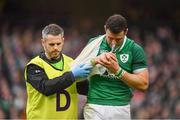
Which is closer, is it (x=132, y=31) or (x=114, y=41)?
(x=114, y=41)

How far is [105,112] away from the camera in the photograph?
670 cm

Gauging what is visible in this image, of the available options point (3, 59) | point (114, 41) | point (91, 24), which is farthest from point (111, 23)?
point (91, 24)

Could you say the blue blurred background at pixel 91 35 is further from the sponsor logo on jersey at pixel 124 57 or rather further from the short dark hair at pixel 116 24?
the short dark hair at pixel 116 24

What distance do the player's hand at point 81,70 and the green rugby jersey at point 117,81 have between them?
134 mm

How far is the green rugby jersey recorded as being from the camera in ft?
22.0

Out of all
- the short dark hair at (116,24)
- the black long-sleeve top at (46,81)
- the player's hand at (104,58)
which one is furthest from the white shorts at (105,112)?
the short dark hair at (116,24)

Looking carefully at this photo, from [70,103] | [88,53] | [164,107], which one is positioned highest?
[88,53]

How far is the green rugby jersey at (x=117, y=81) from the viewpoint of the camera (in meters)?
6.70

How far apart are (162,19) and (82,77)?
9178 mm

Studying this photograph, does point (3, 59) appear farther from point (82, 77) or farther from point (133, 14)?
point (82, 77)

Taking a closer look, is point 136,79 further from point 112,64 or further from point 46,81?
point 46,81

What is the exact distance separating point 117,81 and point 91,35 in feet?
25.7

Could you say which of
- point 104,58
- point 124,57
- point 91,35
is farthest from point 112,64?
point 91,35

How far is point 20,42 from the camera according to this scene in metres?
13.9
